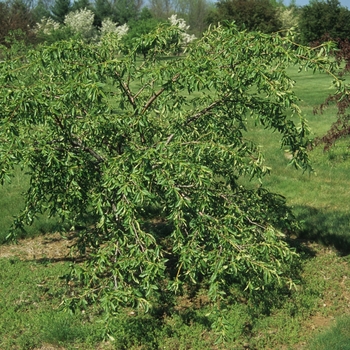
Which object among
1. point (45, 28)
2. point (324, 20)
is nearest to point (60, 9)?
point (45, 28)

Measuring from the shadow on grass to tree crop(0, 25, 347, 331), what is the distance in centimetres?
162

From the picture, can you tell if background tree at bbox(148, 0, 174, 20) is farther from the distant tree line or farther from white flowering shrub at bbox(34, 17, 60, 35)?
white flowering shrub at bbox(34, 17, 60, 35)

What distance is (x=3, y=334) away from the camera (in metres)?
5.11

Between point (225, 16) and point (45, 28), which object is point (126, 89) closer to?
point (45, 28)

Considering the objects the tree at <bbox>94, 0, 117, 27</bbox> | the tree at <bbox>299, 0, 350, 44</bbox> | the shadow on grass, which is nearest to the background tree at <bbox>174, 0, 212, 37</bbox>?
the tree at <bbox>94, 0, 117, 27</bbox>

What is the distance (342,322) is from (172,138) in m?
2.39

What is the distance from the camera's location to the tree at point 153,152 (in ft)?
14.6

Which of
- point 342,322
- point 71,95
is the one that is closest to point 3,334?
point 71,95

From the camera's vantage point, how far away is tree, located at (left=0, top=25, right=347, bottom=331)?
4.46m

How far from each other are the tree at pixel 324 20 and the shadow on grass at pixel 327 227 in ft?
88.9

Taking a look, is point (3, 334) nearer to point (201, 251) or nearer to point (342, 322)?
point (201, 251)

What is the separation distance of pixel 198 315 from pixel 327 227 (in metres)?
2.86

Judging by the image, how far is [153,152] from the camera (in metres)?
4.44

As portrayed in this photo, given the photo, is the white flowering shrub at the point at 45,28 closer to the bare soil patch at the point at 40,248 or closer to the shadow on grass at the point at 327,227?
the bare soil patch at the point at 40,248
